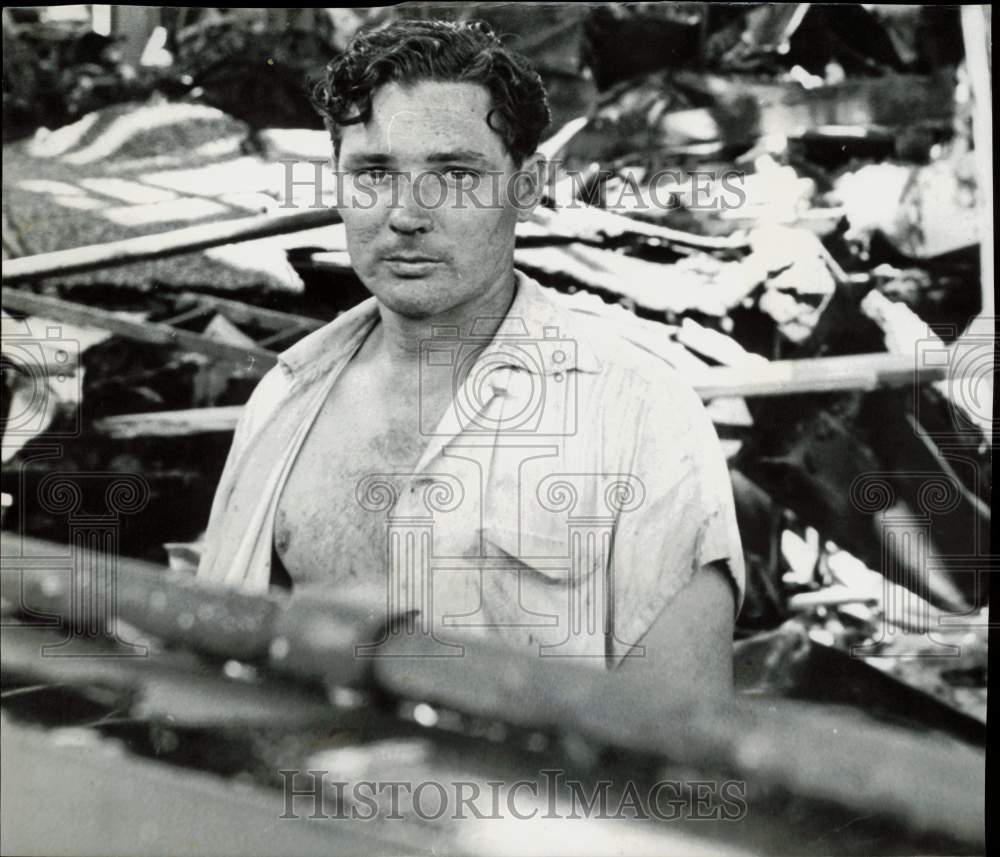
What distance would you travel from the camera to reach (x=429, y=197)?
277 centimetres

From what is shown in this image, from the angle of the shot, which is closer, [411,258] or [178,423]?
[411,258]

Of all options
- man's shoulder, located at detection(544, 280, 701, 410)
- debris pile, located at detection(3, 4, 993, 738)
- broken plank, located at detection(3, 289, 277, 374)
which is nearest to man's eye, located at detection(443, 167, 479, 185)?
debris pile, located at detection(3, 4, 993, 738)

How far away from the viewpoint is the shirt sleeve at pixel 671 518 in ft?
8.95

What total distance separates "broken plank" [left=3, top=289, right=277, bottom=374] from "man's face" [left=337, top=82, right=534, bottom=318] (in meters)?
0.40

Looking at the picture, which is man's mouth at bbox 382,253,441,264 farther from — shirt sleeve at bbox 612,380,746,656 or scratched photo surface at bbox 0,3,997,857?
shirt sleeve at bbox 612,380,746,656

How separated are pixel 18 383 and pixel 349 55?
1.29m

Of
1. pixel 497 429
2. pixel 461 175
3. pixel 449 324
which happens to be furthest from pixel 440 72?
pixel 497 429

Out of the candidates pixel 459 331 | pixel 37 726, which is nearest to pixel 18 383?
pixel 37 726

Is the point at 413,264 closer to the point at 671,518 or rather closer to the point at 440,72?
the point at 440,72

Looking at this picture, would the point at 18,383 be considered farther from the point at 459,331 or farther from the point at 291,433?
the point at 459,331

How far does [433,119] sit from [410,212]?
245 millimetres

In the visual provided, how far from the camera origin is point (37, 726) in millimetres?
2891

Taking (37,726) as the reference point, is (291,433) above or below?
above

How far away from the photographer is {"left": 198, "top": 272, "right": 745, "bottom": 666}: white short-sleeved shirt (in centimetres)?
275
